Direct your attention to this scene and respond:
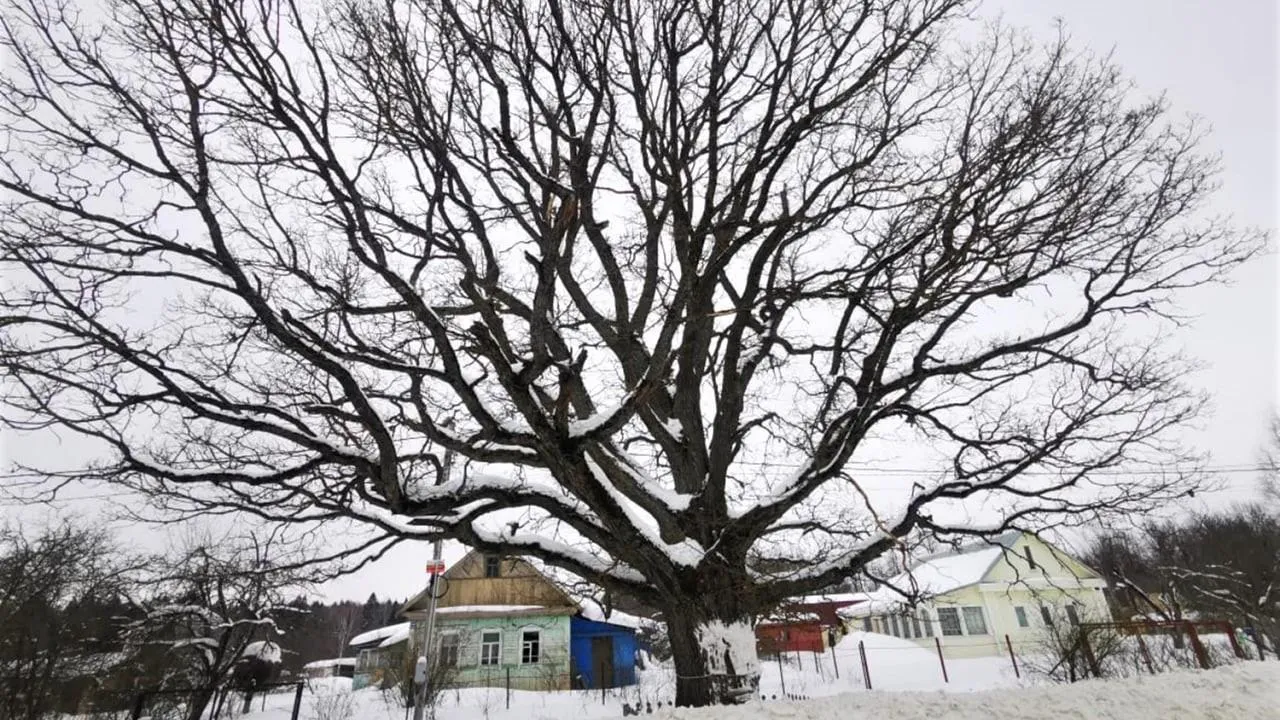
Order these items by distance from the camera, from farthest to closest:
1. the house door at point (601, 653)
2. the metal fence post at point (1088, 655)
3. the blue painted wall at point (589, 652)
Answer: the house door at point (601, 653) < the blue painted wall at point (589, 652) < the metal fence post at point (1088, 655)

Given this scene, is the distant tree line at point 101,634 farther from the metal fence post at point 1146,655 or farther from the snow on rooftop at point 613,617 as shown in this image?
the metal fence post at point 1146,655

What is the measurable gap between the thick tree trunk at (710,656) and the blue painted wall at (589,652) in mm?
20754

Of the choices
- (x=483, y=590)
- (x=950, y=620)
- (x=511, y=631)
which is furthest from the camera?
(x=950, y=620)

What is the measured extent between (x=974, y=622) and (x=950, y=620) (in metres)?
1.11

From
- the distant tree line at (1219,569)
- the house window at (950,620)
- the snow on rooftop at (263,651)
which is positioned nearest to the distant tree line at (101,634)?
the snow on rooftop at (263,651)

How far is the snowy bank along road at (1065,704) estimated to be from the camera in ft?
15.8

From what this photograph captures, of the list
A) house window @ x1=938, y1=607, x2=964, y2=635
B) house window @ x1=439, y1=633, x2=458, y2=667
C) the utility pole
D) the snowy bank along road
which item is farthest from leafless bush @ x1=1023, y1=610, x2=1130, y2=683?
house window @ x1=439, y1=633, x2=458, y2=667

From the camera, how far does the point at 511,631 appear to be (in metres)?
24.1

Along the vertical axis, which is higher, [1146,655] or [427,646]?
[427,646]

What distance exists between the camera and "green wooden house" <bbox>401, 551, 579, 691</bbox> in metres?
23.1

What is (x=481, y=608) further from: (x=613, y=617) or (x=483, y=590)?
(x=613, y=617)

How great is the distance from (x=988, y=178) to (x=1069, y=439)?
3.54 meters

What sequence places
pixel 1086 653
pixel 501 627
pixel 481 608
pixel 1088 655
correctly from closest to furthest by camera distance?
pixel 1088 655 < pixel 1086 653 < pixel 501 627 < pixel 481 608

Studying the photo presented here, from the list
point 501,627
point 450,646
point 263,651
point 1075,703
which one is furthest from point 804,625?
point 450,646
